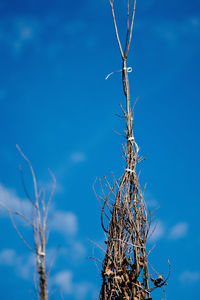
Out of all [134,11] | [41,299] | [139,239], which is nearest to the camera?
[41,299]

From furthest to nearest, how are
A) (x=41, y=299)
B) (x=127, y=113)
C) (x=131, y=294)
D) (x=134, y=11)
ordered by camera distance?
(x=134, y=11) → (x=127, y=113) → (x=131, y=294) → (x=41, y=299)

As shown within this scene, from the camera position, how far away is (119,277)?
208cm

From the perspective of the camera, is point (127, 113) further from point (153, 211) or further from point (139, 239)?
point (139, 239)

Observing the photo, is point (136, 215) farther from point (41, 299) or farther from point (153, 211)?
point (41, 299)

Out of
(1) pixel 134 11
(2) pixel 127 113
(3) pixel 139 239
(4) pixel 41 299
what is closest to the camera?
(4) pixel 41 299

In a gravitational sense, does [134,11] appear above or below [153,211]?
above

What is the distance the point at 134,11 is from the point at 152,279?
6.32 feet

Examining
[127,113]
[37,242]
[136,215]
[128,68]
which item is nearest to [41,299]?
[37,242]

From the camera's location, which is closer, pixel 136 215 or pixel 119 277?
pixel 119 277

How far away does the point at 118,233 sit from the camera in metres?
2.23

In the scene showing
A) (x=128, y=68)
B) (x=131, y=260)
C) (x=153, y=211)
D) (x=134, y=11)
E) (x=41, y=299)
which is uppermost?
(x=134, y=11)

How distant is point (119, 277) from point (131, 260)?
13 cm

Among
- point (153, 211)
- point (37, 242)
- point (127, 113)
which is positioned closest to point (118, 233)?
point (153, 211)

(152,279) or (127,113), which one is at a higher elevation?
(127,113)
